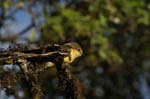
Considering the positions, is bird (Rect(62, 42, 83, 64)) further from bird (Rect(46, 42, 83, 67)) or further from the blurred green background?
the blurred green background

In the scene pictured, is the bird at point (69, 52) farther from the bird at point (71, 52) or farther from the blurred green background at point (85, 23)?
the blurred green background at point (85, 23)

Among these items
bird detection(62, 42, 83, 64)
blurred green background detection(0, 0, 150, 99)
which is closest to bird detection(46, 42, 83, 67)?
bird detection(62, 42, 83, 64)

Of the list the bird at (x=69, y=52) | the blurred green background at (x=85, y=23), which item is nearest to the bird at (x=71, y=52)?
the bird at (x=69, y=52)

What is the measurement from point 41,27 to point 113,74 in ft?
11.5

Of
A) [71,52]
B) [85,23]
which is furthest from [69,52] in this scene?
[85,23]

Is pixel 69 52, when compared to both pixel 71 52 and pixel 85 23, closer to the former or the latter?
pixel 71 52

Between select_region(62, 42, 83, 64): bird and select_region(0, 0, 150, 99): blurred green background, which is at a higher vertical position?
select_region(0, 0, 150, 99): blurred green background

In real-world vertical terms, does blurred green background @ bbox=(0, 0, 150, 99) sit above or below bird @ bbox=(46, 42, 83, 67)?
above

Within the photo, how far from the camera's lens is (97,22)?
23.0ft

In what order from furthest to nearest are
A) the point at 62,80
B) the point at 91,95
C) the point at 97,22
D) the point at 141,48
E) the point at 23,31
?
the point at 91,95, the point at 141,48, the point at 23,31, the point at 97,22, the point at 62,80

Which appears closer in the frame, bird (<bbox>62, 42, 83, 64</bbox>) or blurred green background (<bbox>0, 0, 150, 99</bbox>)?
bird (<bbox>62, 42, 83, 64</bbox>)

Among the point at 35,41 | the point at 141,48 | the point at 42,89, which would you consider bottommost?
the point at 42,89

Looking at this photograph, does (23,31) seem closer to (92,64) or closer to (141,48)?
(92,64)

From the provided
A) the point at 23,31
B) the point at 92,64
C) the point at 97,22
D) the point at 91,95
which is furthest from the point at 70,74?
the point at 91,95
